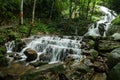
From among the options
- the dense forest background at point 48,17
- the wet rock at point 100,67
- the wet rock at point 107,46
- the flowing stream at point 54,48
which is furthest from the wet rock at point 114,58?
the dense forest background at point 48,17

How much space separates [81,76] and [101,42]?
221 inches

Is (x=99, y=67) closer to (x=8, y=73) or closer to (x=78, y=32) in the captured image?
(x=8, y=73)

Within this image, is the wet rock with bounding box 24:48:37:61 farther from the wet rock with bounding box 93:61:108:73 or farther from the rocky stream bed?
the wet rock with bounding box 93:61:108:73

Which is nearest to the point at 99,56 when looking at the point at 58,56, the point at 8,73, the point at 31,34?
the point at 58,56

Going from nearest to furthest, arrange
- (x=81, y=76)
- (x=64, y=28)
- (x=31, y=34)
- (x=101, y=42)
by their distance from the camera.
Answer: (x=81, y=76)
(x=101, y=42)
(x=31, y=34)
(x=64, y=28)

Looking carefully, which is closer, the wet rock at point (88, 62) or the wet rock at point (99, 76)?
the wet rock at point (99, 76)

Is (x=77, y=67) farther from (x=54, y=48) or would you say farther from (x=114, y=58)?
(x=54, y=48)

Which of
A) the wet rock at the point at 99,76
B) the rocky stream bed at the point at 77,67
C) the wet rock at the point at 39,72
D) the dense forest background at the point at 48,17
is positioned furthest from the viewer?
the dense forest background at the point at 48,17

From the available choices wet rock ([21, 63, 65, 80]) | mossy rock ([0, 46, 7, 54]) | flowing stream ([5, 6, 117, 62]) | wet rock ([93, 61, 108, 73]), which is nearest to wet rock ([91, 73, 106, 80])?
wet rock ([93, 61, 108, 73])

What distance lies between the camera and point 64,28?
76.0 feet

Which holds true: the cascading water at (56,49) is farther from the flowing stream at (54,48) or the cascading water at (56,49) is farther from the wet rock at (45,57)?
the wet rock at (45,57)

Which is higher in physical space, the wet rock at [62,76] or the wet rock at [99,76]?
the wet rock at [62,76]

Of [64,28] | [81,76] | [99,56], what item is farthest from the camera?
[64,28]

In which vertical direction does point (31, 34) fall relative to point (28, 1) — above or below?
below
